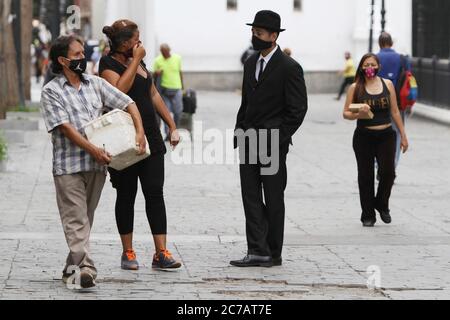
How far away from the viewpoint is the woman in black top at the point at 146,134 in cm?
957

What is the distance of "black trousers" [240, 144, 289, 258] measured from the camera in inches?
397

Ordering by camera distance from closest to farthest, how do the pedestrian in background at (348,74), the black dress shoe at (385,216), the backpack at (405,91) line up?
the black dress shoe at (385,216), the backpack at (405,91), the pedestrian in background at (348,74)

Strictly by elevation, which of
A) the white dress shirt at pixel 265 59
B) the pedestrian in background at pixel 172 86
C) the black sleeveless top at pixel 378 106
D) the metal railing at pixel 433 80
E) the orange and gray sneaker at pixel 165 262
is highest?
the white dress shirt at pixel 265 59

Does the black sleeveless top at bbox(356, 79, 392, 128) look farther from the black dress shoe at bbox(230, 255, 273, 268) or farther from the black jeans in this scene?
the black dress shoe at bbox(230, 255, 273, 268)

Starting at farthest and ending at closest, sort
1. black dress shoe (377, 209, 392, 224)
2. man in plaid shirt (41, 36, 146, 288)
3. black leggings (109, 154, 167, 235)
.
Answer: black dress shoe (377, 209, 392, 224) < black leggings (109, 154, 167, 235) < man in plaid shirt (41, 36, 146, 288)

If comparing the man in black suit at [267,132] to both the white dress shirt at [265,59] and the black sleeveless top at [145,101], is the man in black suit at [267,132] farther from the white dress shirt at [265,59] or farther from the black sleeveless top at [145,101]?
the black sleeveless top at [145,101]

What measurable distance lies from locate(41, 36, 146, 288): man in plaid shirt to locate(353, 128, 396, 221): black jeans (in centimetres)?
412

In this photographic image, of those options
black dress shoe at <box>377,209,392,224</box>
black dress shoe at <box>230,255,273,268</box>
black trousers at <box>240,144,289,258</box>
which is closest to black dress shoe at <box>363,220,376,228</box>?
black dress shoe at <box>377,209,392,224</box>

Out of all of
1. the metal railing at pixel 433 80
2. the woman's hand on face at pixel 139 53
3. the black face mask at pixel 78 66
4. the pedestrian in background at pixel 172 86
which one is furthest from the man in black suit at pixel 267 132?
the metal railing at pixel 433 80

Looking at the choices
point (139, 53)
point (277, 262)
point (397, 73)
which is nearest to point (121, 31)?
point (139, 53)

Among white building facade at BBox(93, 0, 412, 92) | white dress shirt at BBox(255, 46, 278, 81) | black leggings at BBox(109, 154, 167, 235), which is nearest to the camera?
black leggings at BBox(109, 154, 167, 235)

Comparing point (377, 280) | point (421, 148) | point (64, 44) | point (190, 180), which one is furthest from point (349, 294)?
point (421, 148)
